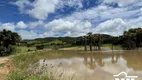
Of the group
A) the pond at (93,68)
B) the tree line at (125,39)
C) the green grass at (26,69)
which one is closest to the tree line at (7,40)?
the pond at (93,68)

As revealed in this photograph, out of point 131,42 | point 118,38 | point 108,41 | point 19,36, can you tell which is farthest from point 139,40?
point 19,36

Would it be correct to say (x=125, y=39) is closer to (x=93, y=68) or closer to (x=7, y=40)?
(x=7, y=40)

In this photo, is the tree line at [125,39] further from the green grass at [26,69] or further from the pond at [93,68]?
the green grass at [26,69]

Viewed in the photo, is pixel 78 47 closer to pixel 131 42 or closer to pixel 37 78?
pixel 131 42

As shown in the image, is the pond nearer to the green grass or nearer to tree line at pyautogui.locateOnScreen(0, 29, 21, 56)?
the green grass

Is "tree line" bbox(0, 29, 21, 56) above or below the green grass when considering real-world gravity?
above

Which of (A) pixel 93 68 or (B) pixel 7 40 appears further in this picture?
(B) pixel 7 40

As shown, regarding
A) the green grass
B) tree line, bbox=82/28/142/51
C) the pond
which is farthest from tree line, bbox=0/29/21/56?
tree line, bbox=82/28/142/51

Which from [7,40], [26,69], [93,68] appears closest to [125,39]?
[7,40]

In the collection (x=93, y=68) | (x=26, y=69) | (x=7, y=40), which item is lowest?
(x=93, y=68)

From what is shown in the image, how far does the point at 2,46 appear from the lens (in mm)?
32625

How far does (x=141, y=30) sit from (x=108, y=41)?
13265 mm

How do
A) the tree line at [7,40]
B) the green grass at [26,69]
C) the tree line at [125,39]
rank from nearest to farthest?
1. the green grass at [26,69]
2. the tree line at [7,40]
3. the tree line at [125,39]

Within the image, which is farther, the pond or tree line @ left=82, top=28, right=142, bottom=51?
tree line @ left=82, top=28, right=142, bottom=51
